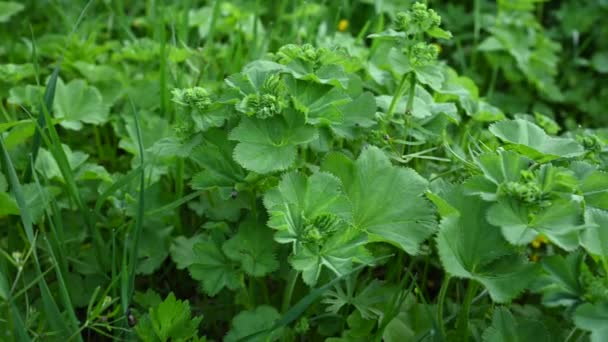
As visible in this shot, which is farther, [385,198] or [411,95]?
[411,95]

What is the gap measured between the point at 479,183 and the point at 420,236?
0.19 m

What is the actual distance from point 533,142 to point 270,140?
2.23 ft

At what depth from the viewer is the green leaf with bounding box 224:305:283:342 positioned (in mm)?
1693

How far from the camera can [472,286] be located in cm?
166

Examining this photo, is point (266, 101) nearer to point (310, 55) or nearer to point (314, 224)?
point (310, 55)

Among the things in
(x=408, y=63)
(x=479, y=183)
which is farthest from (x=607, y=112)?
(x=479, y=183)

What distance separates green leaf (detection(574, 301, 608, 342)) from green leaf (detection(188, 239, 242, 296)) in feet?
2.63

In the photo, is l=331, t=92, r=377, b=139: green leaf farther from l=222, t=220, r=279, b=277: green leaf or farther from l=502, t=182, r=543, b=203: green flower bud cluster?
l=502, t=182, r=543, b=203: green flower bud cluster

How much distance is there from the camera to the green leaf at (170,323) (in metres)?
1.68

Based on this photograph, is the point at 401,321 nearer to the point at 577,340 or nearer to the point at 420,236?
the point at 420,236

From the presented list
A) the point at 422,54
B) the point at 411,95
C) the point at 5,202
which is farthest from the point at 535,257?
the point at 5,202

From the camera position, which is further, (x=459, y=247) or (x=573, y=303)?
(x=459, y=247)

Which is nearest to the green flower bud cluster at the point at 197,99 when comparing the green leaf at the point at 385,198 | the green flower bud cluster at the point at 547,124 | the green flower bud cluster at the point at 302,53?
the green flower bud cluster at the point at 302,53

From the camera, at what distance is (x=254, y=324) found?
1.71m
